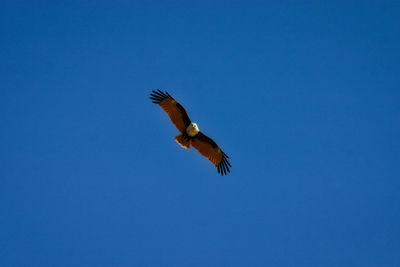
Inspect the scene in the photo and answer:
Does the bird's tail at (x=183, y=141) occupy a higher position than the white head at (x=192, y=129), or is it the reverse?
the white head at (x=192, y=129)

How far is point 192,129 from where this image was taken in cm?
1911

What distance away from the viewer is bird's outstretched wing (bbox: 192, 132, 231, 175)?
20062mm

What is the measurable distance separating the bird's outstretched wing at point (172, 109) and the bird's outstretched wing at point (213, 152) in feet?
3.25

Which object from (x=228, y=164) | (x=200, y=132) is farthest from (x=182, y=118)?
(x=228, y=164)

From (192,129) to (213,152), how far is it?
1898mm

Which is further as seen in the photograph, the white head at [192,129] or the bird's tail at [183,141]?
the bird's tail at [183,141]

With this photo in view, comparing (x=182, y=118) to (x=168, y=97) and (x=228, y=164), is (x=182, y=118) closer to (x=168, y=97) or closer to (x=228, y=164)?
(x=168, y=97)

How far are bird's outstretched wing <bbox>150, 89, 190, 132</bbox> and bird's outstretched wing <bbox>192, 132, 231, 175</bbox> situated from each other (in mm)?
990

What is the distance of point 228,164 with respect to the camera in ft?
67.7

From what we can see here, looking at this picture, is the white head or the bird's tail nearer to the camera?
the white head

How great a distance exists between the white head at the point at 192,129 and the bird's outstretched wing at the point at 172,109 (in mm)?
263

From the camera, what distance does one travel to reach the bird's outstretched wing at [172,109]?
19.3 meters

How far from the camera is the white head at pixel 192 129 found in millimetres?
19016

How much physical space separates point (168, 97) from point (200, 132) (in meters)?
1.92
